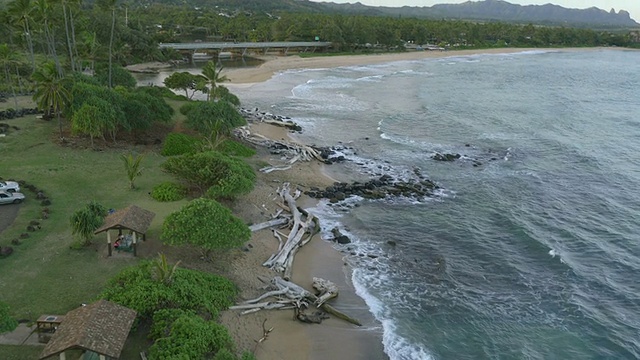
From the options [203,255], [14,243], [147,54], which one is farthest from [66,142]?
[147,54]

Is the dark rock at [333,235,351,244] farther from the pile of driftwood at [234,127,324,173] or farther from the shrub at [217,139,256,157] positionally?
the shrub at [217,139,256,157]

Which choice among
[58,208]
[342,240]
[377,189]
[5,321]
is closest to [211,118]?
[377,189]

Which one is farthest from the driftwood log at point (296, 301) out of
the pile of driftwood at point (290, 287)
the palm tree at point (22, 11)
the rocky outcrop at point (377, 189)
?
the palm tree at point (22, 11)

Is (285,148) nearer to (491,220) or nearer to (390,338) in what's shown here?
(491,220)

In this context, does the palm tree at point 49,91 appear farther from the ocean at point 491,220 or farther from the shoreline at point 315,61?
the shoreline at point 315,61

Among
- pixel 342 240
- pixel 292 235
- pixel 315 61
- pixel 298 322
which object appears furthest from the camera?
pixel 315 61

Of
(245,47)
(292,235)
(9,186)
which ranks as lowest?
(292,235)

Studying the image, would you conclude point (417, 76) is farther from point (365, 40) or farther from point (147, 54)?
point (147, 54)

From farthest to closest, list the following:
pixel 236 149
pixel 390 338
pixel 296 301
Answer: pixel 236 149 < pixel 296 301 < pixel 390 338
